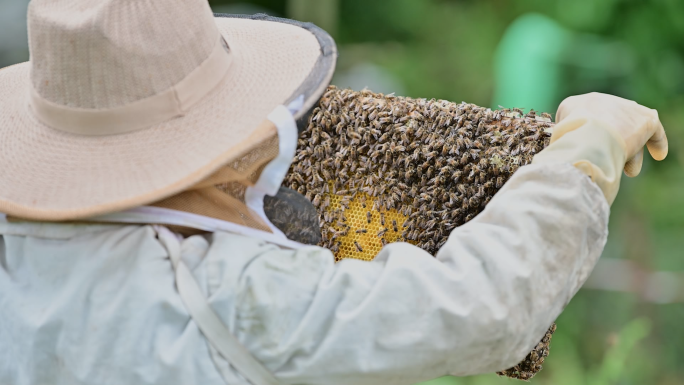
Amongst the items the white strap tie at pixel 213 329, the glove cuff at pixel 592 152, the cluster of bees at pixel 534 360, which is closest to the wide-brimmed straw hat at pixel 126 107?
the white strap tie at pixel 213 329

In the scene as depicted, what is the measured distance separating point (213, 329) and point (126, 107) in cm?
37

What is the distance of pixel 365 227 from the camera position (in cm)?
137

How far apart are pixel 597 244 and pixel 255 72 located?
2.16 feet

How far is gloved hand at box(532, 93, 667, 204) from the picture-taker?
1.06 m

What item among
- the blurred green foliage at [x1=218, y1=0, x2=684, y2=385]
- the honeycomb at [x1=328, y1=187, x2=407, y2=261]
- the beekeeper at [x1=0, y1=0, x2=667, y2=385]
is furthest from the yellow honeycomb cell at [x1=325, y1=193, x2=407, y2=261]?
the blurred green foliage at [x1=218, y1=0, x2=684, y2=385]

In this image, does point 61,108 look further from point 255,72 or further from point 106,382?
point 106,382

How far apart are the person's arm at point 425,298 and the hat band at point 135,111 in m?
0.28

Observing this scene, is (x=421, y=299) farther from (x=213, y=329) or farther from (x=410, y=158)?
(x=410, y=158)

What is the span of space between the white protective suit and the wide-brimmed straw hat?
0.07 metres

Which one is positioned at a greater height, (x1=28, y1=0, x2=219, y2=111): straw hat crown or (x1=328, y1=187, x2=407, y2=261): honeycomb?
(x1=28, y1=0, x2=219, y2=111): straw hat crown

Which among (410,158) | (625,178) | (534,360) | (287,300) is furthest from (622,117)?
(625,178)

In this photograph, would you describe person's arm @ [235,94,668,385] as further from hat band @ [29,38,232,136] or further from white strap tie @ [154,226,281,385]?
hat band @ [29,38,232,136]

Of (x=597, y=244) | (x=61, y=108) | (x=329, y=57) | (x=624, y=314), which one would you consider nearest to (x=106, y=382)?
(x=61, y=108)

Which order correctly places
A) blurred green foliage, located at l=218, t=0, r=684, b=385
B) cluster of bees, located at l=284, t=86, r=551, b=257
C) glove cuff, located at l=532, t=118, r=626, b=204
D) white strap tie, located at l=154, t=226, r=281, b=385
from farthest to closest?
blurred green foliage, located at l=218, t=0, r=684, b=385, cluster of bees, located at l=284, t=86, r=551, b=257, glove cuff, located at l=532, t=118, r=626, b=204, white strap tie, located at l=154, t=226, r=281, b=385
